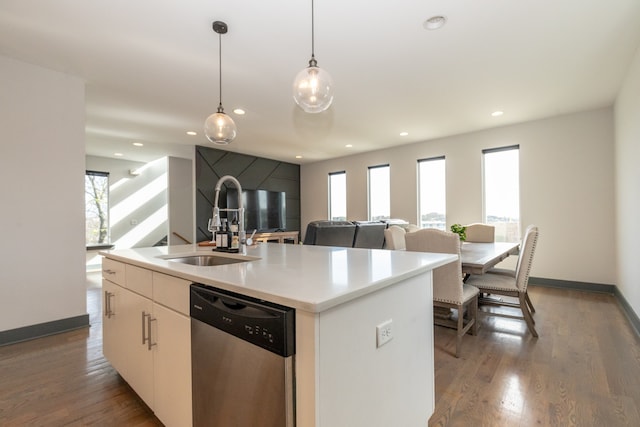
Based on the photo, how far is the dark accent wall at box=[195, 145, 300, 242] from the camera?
19.7 feet

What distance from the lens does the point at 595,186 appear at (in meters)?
4.07

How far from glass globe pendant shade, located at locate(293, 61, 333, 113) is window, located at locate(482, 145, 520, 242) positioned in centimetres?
423

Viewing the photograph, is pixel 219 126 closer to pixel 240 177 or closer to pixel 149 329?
pixel 149 329

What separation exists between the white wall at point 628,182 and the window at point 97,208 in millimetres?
8813

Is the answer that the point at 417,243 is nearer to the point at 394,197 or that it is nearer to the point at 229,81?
the point at 229,81

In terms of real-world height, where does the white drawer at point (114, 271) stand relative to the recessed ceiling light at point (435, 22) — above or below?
below

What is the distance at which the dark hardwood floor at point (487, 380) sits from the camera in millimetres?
1625

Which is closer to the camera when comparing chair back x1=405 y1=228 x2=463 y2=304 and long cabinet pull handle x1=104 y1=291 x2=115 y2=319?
long cabinet pull handle x1=104 y1=291 x2=115 y2=319

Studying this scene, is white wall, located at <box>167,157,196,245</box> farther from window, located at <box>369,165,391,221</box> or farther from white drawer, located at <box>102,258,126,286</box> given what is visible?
white drawer, located at <box>102,258,126,286</box>

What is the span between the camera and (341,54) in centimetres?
262

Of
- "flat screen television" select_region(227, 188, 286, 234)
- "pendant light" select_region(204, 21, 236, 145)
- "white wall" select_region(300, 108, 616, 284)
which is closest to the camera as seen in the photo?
"pendant light" select_region(204, 21, 236, 145)

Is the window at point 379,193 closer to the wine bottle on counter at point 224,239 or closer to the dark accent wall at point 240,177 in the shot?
the dark accent wall at point 240,177

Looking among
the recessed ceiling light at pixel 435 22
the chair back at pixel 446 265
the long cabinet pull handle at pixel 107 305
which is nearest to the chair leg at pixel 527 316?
the chair back at pixel 446 265

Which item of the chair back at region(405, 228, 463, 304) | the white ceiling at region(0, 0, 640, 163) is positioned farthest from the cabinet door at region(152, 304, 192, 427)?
the white ceiling at region(0, 0, 640, 163)
